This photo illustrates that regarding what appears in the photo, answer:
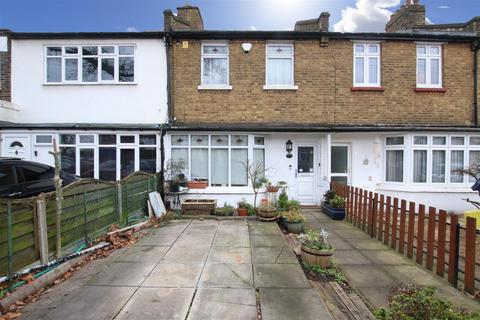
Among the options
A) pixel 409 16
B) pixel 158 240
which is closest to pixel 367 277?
pixel 158 240

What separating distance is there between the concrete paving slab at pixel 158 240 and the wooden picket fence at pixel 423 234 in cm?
443

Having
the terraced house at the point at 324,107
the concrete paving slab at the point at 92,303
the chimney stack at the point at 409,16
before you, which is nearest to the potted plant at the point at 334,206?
the terraced house at the point at 324,107

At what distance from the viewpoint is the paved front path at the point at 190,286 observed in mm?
3277

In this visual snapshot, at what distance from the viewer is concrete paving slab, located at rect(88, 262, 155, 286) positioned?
4027 mm

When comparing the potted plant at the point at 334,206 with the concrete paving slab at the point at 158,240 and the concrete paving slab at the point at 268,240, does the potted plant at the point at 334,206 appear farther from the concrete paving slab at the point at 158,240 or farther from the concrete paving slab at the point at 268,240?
the concrete paving slab at the point at 158,240

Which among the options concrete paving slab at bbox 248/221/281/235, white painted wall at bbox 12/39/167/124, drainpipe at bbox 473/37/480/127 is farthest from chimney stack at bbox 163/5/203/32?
drainpipe at bbox 473/37/480/127

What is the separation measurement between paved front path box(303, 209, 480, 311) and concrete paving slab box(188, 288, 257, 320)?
1612 millimetres

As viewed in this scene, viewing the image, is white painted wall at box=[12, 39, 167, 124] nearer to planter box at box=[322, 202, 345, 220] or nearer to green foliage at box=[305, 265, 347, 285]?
planter box at box=[322, 202, 345, 220]

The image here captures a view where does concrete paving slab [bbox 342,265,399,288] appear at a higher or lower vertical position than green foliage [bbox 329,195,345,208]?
lower

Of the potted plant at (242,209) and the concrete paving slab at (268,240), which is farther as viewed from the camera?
the potted plant at (242,209)

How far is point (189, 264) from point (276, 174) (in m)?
5.98

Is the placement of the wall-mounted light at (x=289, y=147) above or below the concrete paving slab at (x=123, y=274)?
above

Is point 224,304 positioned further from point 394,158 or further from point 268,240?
point 394,158

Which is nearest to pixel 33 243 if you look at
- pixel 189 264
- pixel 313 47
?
pixel 189 264
